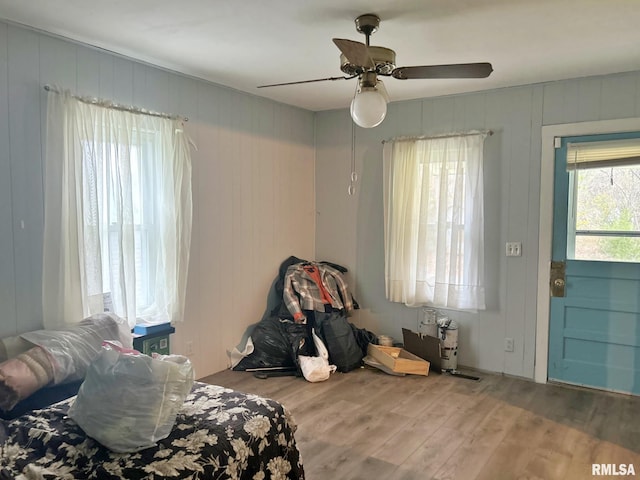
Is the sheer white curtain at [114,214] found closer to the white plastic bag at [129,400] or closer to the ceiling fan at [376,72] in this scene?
the white plastic bag at [129,400]

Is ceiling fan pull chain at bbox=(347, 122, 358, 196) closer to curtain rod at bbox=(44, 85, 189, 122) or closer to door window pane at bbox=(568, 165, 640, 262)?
curtain rod at bbox=(44, 85, 189, 122)

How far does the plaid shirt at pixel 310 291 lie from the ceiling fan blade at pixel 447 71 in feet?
7.82

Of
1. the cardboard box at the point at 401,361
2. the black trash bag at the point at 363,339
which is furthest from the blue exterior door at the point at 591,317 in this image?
the black trash bag at the point at 363,339

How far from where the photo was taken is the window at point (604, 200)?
11.9ft

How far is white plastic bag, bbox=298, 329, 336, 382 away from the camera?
13.2 ft

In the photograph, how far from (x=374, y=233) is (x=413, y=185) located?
67cm

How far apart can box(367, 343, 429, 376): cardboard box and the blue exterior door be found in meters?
1.02

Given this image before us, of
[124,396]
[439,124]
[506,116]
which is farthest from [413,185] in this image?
[124,396]

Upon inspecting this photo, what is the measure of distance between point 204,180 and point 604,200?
3089 mm

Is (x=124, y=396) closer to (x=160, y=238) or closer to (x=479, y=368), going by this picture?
(x=160, y=238)

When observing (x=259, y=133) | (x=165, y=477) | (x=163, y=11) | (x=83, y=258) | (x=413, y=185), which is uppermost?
(x=163, y=11)

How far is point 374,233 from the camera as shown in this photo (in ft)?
15.9

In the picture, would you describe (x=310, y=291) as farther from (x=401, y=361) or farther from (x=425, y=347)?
(x=425, y=347)

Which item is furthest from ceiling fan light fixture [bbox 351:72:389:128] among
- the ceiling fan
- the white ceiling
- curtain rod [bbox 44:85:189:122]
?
curtain rod [bbox 44:85:189:122]
